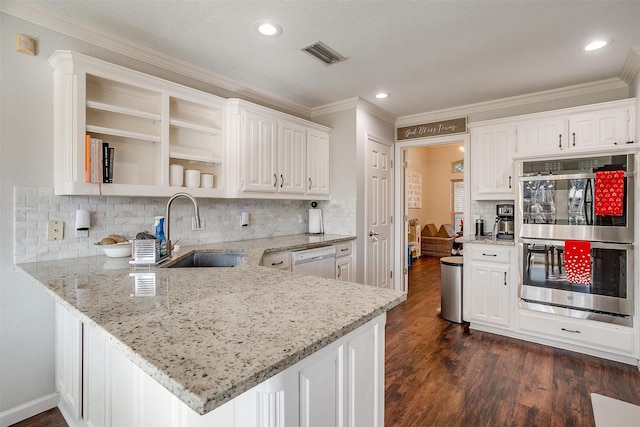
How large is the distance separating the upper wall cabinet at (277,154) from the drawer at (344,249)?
653mm

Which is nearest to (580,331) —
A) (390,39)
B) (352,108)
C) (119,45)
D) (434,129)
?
(434,129)

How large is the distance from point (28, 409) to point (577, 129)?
490 centimetres

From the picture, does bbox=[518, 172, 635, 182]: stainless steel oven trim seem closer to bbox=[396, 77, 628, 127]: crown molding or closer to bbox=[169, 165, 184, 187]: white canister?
bbox=[396, 77, 628, 127]: crown molding

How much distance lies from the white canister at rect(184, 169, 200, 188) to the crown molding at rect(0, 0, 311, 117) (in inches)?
35.6

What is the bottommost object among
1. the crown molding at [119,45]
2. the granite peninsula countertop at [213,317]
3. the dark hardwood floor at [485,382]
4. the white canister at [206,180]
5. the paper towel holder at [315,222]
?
the dark hardwood floor at [485,382]

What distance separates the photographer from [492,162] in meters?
3.54

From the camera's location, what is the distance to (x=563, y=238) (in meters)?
2.83

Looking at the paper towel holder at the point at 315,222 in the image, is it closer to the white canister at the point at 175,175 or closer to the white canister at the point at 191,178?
the white canister at the point at 191,178

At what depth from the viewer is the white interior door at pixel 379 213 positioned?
4.06 m

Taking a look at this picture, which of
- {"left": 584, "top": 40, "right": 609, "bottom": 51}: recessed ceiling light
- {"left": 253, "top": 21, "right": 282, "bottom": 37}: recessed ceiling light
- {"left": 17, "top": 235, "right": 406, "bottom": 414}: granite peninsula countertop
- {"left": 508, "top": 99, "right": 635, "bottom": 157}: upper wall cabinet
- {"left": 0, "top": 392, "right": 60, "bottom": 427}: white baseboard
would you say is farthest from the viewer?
{"left": 508, "top": 99, "right": 635, "bottom": 157}: upper wall cabinet

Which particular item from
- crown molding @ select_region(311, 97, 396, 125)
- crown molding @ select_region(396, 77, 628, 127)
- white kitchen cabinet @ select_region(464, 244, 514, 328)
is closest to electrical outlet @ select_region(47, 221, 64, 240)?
crown molding @ select_region(311, 97, 396, 125)

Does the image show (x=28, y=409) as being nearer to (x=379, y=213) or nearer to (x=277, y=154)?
(x=277, y=154)

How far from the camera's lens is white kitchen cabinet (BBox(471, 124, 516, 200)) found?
11.3 feet

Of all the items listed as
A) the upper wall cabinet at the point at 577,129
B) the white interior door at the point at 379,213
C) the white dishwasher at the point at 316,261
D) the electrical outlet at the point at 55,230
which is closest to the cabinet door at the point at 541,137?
the upper wall cabinet at the point at 577,129
